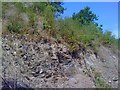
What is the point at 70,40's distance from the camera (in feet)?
15.9

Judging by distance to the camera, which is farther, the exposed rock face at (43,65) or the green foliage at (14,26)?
the green foliage at (14,26)

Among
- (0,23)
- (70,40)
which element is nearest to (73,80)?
(70,40)

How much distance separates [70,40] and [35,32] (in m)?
0.60

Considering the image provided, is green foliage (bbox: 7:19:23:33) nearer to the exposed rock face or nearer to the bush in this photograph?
the bush

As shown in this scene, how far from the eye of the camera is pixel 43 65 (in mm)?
4250

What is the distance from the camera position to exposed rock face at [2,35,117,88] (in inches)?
156

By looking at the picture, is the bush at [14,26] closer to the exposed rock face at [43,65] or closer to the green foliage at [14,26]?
the green foliage at [14,26]

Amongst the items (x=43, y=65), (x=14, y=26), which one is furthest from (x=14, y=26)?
(x=43, y=65)

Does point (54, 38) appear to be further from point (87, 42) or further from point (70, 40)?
point (87, 42)

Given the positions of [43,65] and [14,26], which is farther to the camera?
[14,26]

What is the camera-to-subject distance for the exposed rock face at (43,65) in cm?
396

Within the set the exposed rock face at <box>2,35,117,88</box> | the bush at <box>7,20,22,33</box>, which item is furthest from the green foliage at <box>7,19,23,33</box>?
the exposed rock face at <box>2,35,117,88</box>

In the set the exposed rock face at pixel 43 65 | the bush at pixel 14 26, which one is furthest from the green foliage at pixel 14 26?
the exposed rock face at pixel 43 65

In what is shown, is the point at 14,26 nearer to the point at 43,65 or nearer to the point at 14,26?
the point at 14,26
